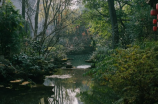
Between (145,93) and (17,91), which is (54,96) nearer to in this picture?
(17,91)

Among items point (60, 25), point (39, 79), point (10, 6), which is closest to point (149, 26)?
point (60, 25)

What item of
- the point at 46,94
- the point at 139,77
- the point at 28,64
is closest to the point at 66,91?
the point at 46,94

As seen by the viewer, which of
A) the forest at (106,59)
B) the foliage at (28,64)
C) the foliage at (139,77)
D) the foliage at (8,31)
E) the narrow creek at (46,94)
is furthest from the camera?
the foliage at (8,31)

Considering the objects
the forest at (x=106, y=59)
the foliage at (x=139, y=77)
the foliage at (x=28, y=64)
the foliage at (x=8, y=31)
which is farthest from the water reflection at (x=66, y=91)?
the foliage at (x=8, y=31)

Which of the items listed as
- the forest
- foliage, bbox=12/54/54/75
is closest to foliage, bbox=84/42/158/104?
the forest

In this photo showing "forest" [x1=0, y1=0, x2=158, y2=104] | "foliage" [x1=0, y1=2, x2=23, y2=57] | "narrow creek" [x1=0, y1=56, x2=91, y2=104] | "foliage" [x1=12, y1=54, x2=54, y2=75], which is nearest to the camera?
"forest" [x1=0, y1=0, x2=158, y2=104]

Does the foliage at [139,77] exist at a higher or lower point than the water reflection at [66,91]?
higher

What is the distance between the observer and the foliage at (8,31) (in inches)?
380

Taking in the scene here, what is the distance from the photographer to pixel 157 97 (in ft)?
15.7

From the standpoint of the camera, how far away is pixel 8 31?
9.83 meters

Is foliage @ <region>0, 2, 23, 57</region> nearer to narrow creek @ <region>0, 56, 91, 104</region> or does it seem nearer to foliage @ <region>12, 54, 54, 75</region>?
foliage @ <region>12, 54, 54, 75</region>

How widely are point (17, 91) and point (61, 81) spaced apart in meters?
2.61

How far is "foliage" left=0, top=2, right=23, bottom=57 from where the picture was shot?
964 centimetres

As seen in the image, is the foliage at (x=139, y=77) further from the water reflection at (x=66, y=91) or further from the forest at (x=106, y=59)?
the water reflection at (x=66, y=91)
